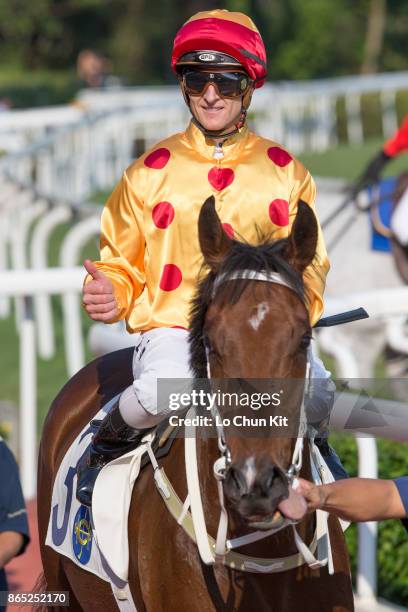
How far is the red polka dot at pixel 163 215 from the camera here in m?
3.62

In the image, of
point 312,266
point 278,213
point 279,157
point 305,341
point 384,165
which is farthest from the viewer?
point 384,165

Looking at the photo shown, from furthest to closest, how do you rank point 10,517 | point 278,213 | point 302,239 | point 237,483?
point 10,517, point 278,213, point 302,239, point 237,483

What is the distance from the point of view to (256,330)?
2869 mm

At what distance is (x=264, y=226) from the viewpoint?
3.54m

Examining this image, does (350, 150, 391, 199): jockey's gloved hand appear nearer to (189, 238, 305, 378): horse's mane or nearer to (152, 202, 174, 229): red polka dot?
(152, 202, 174, 229): red polka dot

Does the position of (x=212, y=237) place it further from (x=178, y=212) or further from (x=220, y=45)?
(x=220, y=45)

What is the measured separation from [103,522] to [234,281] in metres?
0.91

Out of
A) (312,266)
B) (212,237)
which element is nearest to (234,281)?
(212,237)

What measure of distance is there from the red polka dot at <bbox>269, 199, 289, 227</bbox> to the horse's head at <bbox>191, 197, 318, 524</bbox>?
514 millimetres

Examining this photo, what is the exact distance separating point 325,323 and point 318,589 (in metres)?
0.68

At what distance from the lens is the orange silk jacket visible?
3.59m

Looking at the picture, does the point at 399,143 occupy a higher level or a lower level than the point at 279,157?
higher

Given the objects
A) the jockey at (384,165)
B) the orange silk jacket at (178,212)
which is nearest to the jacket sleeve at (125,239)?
the orange silk jacket at (178,212)

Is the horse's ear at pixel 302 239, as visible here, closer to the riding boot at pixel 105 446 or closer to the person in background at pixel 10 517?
the riding boot at pixel 105 446
